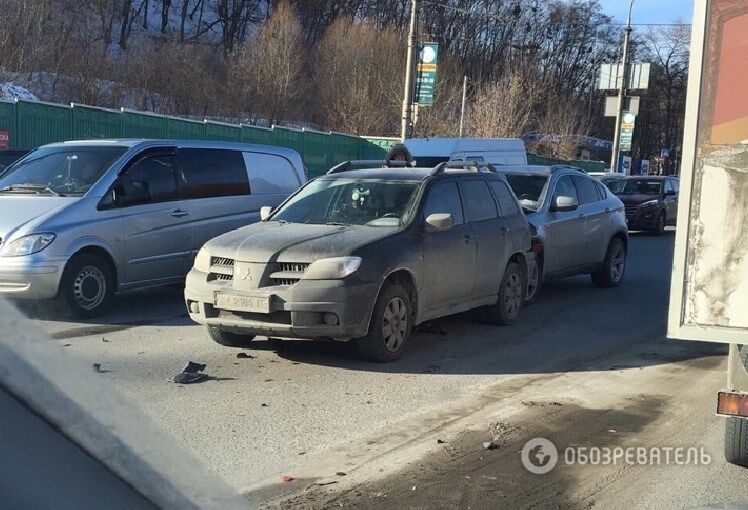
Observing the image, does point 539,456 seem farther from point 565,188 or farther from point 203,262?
point 565,188

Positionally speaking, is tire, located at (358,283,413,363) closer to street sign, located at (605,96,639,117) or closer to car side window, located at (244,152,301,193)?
car side window, located at (244,152,301,193)

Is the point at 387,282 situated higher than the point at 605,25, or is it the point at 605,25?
the point at 605,25

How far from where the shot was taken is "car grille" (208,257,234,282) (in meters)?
7.40

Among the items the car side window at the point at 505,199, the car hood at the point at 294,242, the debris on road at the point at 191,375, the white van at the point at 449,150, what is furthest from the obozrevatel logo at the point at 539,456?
the white van at the point at 449,150

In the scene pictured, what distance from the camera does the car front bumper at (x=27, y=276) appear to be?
8.58 meters

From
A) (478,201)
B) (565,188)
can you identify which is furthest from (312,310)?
(565,188)

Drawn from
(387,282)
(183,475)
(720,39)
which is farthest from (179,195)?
(183,475)

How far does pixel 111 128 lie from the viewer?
72.1ft

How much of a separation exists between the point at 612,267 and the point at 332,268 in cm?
704

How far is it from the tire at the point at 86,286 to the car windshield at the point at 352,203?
210 cm

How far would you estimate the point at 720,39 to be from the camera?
14.2 feet

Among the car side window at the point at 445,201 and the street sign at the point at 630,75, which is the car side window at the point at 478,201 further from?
the street sign at the point at 630,75

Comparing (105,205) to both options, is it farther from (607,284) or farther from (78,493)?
(78,493)

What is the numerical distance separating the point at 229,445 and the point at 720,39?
142 inches
